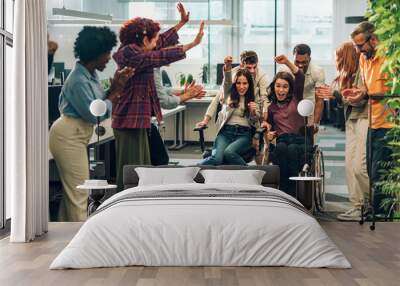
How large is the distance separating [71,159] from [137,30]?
1672 mm

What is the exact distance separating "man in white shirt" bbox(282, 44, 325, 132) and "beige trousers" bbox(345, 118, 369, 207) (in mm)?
363

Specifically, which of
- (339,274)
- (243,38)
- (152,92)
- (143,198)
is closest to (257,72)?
(243,38)

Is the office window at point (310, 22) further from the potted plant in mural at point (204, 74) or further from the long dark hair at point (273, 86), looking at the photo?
the potted plant in mural at point (204, 74)

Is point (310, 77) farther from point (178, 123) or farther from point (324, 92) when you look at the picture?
point (178, 123)

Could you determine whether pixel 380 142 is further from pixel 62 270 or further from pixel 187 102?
pixel 62 270

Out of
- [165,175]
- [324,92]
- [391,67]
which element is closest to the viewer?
[391,67]

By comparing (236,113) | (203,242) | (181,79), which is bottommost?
(203,242)

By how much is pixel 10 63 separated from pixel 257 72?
108 inches

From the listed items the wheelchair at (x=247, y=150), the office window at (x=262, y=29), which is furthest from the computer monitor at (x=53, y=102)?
the office window at (x=262, y=29)

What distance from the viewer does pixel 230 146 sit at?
351 inches

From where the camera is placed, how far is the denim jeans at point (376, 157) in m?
8.70

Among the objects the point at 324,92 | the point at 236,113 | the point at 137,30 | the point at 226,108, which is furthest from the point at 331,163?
the point at 137,30

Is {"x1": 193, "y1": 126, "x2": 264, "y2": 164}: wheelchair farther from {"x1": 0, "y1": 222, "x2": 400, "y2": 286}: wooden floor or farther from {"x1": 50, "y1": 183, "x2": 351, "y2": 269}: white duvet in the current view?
{"x1": 50, "y1": 183, "x2": 351, "y2": 269}: white duvet

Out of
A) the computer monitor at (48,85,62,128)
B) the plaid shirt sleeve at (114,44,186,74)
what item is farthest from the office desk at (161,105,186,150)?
the computer monitor at (48,85,62,128)
